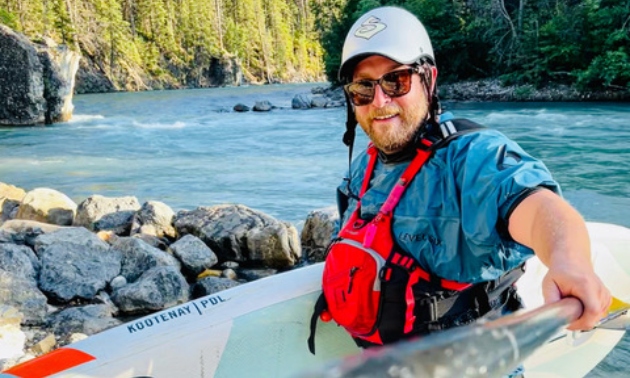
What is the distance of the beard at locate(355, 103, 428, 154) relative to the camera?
169cm

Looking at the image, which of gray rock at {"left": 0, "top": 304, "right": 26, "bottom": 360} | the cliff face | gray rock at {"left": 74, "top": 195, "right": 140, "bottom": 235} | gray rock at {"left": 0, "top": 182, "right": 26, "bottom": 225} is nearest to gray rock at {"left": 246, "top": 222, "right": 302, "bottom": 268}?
gray rock at {"left": 74, "top": 195, "right": 140, "bottom": 235}

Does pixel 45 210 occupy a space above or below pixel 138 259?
below

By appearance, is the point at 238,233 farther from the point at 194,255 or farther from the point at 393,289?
the point at 393,289

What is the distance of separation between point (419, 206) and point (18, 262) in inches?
129

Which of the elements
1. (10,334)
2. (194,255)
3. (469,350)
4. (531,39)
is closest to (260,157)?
(194,255)

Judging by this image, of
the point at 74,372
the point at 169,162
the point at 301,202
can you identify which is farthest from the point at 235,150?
the point at 74,372

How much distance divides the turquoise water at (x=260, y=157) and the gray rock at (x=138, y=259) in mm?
2523

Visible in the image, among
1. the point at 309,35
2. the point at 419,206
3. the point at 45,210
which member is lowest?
the point at 309,35

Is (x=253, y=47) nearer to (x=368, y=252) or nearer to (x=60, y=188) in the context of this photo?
(x=60, y=188)

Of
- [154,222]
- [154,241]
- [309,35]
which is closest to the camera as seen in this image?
[154,241]

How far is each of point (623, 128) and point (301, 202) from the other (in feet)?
24.6

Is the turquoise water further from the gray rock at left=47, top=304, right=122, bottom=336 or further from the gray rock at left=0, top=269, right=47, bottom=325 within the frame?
the gray rock at left=0, top=269, right=47, bottom=325

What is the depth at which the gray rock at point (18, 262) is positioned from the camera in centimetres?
381

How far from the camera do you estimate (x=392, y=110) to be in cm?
169
